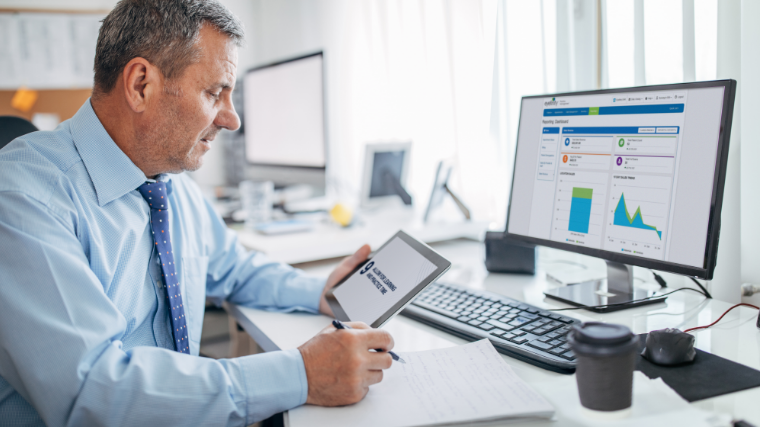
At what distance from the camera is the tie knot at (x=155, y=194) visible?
0.96 metres

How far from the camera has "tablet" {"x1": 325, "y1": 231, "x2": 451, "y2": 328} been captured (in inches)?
34.4

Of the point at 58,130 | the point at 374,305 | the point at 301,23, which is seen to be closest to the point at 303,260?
the point at 374,305

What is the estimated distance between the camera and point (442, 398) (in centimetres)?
66

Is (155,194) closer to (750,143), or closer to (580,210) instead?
(580,210)

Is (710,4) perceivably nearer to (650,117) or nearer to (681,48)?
(681,48)

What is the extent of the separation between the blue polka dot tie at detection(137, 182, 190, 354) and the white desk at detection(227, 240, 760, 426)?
0.15 metres

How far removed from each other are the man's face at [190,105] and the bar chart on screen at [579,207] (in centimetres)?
69

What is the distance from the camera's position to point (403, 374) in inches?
29.2

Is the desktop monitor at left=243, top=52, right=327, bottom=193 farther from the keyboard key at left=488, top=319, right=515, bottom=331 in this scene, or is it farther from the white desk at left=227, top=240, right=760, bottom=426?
the keyboard key at left=488, top=319, right=515, bottom=331

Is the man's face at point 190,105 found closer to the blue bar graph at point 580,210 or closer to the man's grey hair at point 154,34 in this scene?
the man's grey hair at point 154,34

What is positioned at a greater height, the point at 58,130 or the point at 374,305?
the point at 58,130

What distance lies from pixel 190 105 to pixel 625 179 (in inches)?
31.3

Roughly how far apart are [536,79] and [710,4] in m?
0.55

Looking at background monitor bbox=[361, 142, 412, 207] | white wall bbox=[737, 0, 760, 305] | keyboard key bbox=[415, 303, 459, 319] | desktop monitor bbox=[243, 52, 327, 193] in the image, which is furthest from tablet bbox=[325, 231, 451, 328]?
background monitor bbox=[361, 142, 412, 207]
